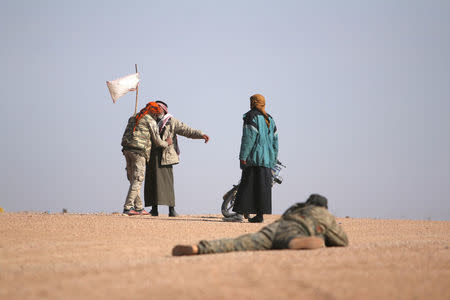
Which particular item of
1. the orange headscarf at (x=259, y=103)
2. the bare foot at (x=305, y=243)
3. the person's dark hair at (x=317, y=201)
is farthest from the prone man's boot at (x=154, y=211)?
the bare foot at (x=305, y=243)

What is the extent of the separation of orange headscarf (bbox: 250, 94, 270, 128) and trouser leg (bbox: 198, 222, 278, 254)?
598cm

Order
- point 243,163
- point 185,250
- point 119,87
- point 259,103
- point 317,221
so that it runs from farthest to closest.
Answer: point 119,87 < point 259,103 < point 243,163 < point 317,221 < point 185,250

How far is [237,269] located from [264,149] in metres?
7.41

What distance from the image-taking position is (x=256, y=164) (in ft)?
39.6

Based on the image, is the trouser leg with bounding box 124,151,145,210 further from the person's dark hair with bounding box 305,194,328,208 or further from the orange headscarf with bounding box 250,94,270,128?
the person's dark hair with bounding box 305,194,328,208

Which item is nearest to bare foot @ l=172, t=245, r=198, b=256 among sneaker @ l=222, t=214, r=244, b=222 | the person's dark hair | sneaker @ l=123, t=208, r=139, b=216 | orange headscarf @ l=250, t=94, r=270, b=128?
the person's dark hair

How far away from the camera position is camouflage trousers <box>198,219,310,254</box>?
5887 mm

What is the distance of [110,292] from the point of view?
159 inches

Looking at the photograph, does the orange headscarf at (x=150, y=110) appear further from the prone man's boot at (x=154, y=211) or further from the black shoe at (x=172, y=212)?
the black shoe at (x=172, y=212)

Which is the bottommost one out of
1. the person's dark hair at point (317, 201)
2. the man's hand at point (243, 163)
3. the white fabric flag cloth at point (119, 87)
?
the person's dark hair at point (317, 201)

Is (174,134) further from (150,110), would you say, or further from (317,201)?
(317,201)

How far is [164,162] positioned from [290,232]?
309 inches

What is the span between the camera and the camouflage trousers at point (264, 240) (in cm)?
589

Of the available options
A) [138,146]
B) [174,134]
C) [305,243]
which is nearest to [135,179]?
[138,146]
